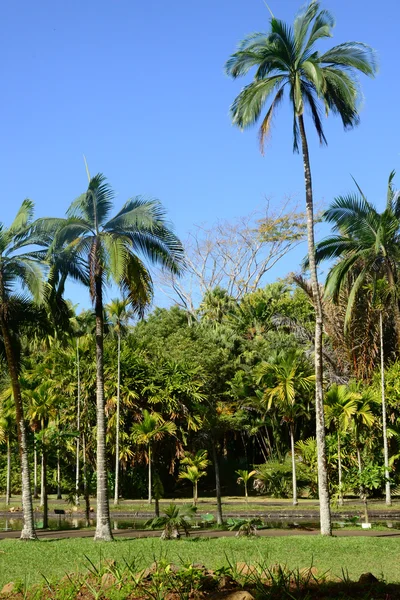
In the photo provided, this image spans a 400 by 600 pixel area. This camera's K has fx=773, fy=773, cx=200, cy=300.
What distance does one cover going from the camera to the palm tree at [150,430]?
102 feet

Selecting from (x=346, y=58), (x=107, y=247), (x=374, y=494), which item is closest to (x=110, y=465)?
(x=374, y=494)

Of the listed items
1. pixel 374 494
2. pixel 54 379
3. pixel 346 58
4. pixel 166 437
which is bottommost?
pixel 374 494

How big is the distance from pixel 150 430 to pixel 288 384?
7.06 metres

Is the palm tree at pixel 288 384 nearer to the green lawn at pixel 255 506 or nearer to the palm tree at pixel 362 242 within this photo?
the green lawn at pixel 255 506

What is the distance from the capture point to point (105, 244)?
20031mm

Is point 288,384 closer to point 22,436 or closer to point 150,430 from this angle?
point 150,430

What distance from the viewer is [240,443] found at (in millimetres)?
45250

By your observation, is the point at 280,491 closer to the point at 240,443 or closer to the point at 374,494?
the point at 374,494

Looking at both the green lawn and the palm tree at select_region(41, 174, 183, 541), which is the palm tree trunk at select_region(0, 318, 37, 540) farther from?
the green lawn

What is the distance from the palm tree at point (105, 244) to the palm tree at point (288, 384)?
48.0 ft

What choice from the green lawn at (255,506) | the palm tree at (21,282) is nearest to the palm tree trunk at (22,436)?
the palm tree at (21,282)

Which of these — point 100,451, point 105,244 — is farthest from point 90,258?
point 100,451

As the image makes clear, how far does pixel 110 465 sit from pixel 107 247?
2238 centimetres

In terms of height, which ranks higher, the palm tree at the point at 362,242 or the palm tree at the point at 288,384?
the palm tree at the point at 362,242
